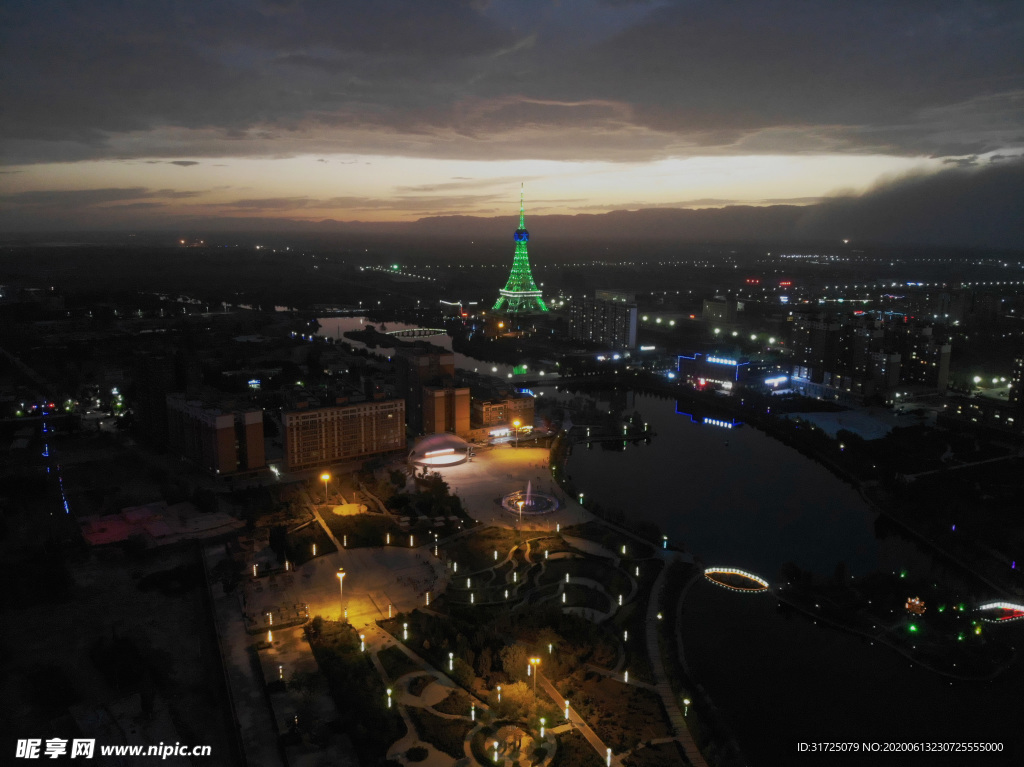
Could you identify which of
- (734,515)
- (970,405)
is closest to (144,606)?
(734,515)

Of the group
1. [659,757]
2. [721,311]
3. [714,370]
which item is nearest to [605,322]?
[721,311]

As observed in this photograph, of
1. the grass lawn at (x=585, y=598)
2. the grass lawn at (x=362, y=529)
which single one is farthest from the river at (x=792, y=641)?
the grass lawn at (x=362, y=529)

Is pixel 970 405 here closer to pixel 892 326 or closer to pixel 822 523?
pixel 892 326

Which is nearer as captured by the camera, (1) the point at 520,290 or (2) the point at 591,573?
(2) the point at 591,573

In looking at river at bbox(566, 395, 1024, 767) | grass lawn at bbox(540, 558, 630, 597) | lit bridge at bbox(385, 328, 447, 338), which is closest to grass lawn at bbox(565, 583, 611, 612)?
grass lawn at bbox(540, 558, 630, 597)

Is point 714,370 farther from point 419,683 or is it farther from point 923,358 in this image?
point 419,683

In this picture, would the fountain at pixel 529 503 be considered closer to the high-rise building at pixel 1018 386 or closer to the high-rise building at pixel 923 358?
the high-rise building at pixel 1018 386
